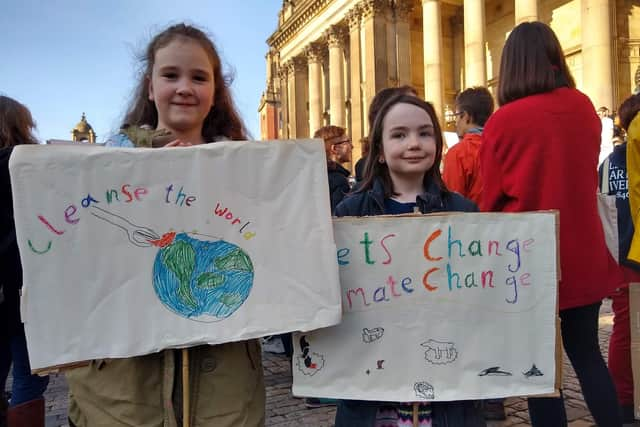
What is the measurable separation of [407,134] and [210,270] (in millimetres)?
1049

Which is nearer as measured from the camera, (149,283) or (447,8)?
(149,283)

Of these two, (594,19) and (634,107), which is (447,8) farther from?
(634,107)

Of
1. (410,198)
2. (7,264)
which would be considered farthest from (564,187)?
(7,264)

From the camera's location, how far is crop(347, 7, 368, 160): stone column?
25.4 meters

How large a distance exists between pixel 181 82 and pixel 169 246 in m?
0.61

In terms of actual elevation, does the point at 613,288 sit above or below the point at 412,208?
below

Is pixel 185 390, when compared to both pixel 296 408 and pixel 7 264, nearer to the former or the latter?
pixel 7 264

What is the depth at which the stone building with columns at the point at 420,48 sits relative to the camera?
15383 mm

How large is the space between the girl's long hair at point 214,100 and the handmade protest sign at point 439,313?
699 millimetres

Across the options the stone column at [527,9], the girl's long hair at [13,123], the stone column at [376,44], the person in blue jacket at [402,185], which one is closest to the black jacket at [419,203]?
the person in blue jacket at [402,185]

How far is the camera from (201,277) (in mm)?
1596

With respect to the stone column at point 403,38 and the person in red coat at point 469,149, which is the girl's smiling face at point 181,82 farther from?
the stone column at point 403,38

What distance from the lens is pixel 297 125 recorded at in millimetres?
34906

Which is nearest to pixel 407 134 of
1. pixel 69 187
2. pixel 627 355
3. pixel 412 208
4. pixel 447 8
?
pixel 412 208
